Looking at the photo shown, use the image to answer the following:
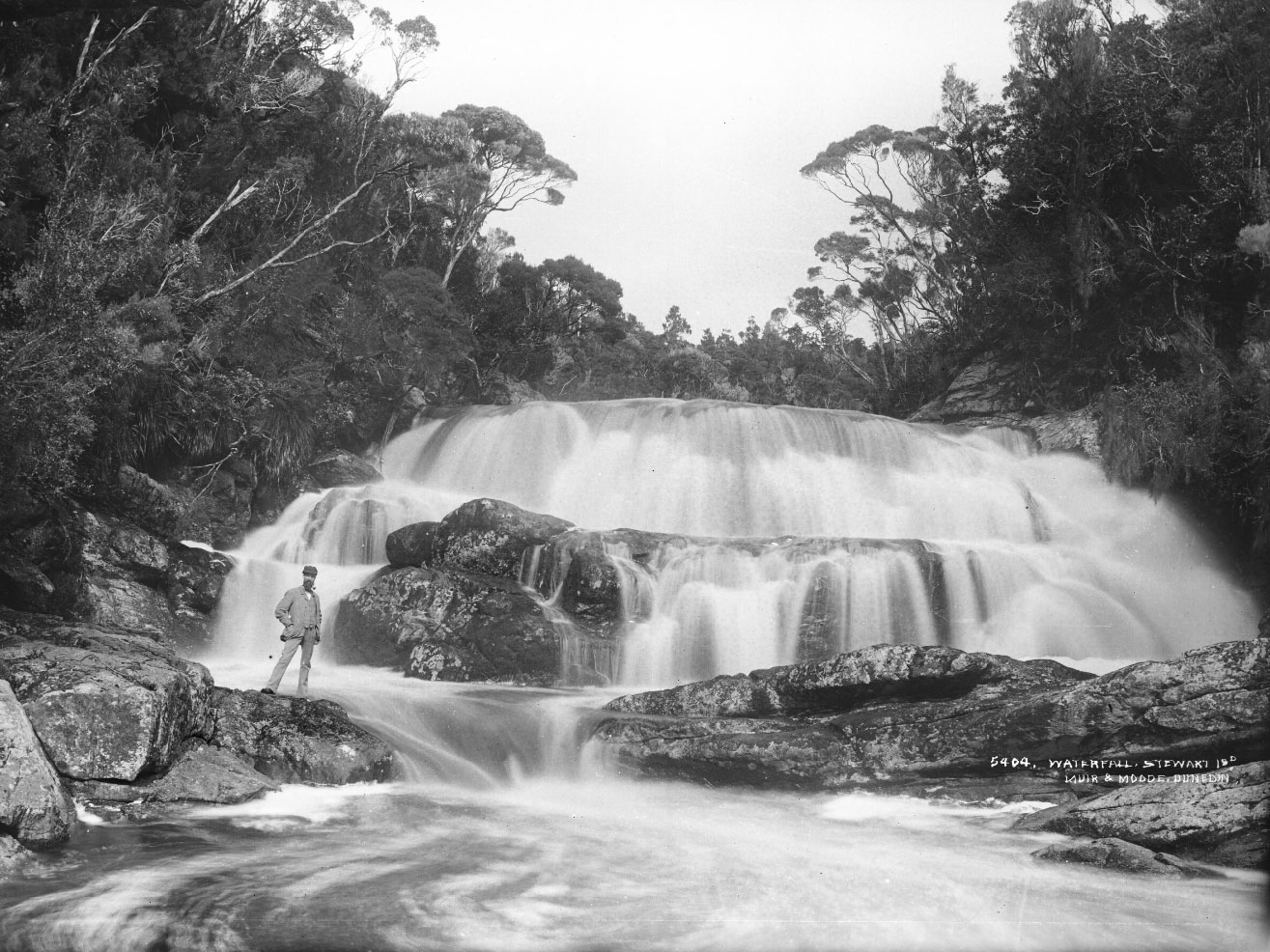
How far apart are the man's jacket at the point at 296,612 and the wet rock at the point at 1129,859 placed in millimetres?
7755

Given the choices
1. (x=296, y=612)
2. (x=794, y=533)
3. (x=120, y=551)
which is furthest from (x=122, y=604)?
(x=794, y=533)

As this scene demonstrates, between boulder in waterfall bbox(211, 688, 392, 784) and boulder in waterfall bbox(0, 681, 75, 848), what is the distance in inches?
92.0

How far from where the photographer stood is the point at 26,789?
6.77m

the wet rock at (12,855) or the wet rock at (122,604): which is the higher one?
the wet rock at (122,604)

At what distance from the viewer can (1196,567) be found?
18688mm

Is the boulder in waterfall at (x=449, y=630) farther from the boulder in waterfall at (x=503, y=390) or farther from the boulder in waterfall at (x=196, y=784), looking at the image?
the boulder in waterfall at (x=503, y=390)

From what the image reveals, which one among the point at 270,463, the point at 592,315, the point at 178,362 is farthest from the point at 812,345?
the point at 178,362

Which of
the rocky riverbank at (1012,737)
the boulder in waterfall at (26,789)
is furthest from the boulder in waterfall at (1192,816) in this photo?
the boulder in waterfall at (26,789)

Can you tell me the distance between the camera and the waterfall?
15.1m

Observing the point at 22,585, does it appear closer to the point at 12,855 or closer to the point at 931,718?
the point at 12,855

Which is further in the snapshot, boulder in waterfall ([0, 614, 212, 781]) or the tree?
the tree

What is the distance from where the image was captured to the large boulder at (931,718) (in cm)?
919

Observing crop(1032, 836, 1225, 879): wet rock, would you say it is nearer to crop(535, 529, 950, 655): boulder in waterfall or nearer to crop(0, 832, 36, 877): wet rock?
crop(0, 832, 36, 877): wet rock

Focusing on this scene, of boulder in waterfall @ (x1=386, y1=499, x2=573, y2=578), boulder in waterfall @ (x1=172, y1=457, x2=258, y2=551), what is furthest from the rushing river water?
boulder in waterfall @ (x1=386, y1=499, x2=573, y2=578)
